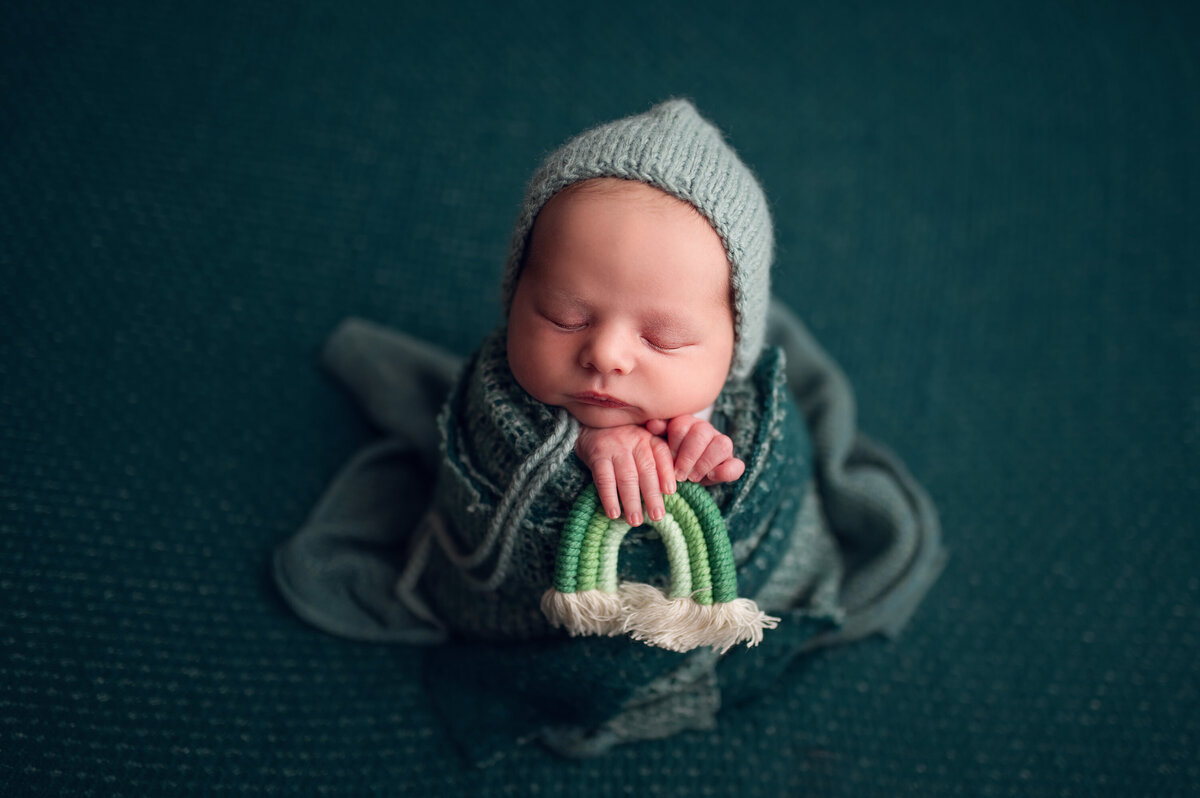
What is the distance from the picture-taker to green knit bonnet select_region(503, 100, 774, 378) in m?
0.74

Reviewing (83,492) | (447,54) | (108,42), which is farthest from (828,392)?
(108,42)

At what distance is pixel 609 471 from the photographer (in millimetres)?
760

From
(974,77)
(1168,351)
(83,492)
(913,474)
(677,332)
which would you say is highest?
(974,77)

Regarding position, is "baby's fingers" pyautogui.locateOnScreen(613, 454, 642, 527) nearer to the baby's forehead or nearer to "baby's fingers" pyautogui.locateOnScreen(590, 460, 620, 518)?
"baby's fingers" pyautogui.locateOnScreen(590, 460, 620, 518)

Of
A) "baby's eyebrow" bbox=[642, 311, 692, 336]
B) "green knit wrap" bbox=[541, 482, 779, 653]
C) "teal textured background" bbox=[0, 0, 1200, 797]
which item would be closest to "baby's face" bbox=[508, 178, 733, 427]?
"baby's eyebrow" bbox=[642, 311, 692, 336]

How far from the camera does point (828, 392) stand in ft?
3.79

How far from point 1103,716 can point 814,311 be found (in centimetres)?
70

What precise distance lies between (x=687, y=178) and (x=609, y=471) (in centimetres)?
29

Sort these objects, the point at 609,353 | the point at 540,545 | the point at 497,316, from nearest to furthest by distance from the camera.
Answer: the point at 609,353 → the point at 540,545 → the point at 497,316

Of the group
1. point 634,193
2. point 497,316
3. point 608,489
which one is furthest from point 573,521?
point 497,316

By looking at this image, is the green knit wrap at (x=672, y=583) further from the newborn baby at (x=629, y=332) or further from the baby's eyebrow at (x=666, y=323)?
the baby's eyebrow at (x=666, y=323)

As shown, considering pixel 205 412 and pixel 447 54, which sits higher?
pixel 447 54

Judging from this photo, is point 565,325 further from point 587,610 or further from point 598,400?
point 587,610

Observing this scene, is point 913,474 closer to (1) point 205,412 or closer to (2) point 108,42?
(1) point 205,412
